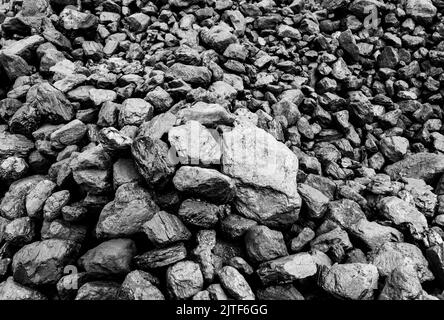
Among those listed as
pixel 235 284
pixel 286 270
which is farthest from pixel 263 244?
pixel 235 284

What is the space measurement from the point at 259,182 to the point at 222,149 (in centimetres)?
59

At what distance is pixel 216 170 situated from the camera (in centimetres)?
399

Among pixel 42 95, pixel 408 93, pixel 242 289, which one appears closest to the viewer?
pixel 242 289

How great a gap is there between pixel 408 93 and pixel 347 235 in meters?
3.45

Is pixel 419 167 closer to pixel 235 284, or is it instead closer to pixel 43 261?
pixel 235 284

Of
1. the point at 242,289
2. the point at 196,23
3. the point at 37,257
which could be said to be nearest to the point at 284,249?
the point at 242,289

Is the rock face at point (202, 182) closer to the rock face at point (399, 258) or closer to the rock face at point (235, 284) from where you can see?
the rock face at point (235, 284)

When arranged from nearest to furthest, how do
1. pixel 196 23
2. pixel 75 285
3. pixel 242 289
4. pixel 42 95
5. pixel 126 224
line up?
pixel 242 289 → pixel 75 285 → pixel 126 224 → pixel 42 95 → pixel 196 23

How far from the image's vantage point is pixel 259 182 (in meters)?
4.14

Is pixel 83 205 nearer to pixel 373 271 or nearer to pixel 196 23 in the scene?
pixel 373 271

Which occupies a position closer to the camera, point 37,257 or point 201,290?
point 201,290

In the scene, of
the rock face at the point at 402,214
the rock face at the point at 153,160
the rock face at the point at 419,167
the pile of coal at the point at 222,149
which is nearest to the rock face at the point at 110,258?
the pile of coal at the point at 222,149

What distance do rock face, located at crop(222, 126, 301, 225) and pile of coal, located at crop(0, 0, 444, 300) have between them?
17mm

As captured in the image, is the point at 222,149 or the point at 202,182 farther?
the point at 222,149
